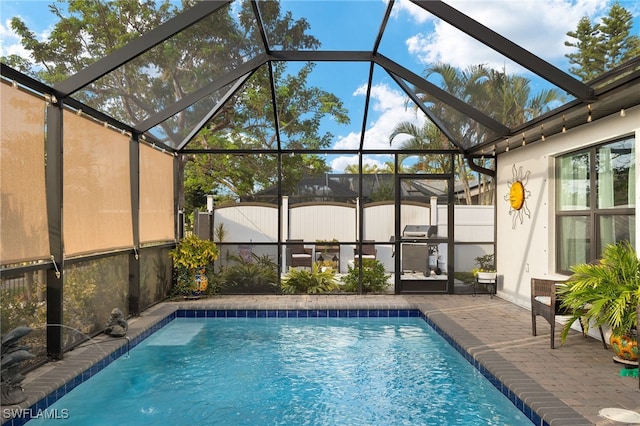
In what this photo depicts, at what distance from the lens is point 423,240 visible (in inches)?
374

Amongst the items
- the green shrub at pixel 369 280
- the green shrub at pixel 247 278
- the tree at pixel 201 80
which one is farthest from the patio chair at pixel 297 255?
the tree at pixel 201 80

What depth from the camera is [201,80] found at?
6.75 metres

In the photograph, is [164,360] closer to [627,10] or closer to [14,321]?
[14,321]

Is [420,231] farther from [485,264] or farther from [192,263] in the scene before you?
[192,263]

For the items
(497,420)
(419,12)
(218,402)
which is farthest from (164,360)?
(419,12)

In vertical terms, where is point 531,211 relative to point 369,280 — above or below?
above

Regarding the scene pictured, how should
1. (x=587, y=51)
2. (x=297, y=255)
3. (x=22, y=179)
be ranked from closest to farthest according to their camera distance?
(x=22, y=179)
(x=587, y=51)
(x=297, y=255)

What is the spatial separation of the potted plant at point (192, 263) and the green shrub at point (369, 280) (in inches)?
102

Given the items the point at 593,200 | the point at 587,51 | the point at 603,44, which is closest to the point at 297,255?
the point at 593,200

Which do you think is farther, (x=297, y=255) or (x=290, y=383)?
(x=297, y=255)

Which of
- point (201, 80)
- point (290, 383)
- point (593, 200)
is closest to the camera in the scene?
point (290, 383)

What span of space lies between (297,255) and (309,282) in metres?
0.57

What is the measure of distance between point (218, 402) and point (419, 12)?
4.61 m

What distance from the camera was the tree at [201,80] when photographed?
505 cm
